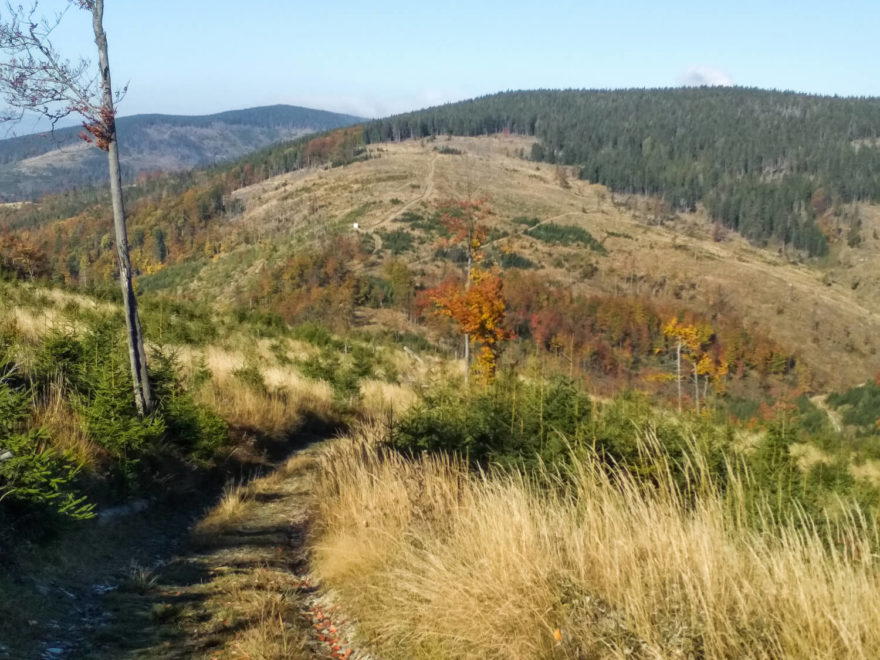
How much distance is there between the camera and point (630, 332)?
226 ft

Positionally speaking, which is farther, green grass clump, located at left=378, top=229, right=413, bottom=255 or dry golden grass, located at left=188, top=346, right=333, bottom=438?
green grass clump, located at left=378, top=229, right=413, bottom=255

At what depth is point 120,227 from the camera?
7500mm

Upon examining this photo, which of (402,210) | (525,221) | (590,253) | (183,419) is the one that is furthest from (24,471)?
(525,221)

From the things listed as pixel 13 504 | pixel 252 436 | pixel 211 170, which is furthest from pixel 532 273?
pixel 211 170

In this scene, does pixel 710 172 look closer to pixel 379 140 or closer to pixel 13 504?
pixel 379 140

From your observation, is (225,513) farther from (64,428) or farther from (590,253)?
(590,253)

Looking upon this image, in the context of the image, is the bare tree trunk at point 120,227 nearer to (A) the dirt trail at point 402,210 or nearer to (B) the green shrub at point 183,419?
(B) the green shrub at point 183,419

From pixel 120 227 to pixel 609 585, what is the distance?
633 centimetres

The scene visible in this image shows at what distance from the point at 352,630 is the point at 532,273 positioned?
7460 centimetres

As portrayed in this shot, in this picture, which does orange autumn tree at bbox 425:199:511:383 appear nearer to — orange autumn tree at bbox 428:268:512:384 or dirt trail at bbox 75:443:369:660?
orange autumn tree at bbox 428:268:512:384

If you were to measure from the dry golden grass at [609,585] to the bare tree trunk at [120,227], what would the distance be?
3804 millimetres

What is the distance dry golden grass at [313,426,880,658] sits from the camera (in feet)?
8.71

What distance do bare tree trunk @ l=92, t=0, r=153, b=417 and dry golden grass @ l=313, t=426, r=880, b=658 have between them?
3.80m

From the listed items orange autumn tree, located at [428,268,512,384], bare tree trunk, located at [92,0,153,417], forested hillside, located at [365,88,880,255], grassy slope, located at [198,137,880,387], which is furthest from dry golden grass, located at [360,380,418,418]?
forested hillside, located at [365,88,880,255]
